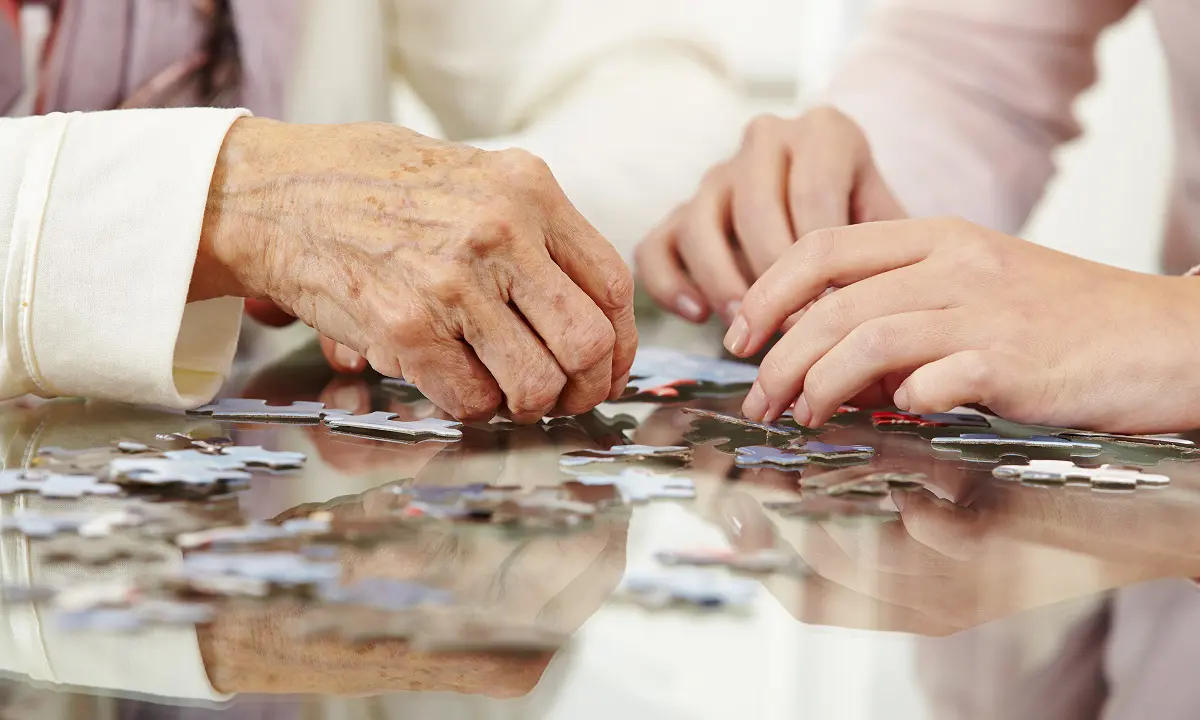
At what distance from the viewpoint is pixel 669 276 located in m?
1.42

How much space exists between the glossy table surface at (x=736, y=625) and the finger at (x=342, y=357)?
0.42 metres

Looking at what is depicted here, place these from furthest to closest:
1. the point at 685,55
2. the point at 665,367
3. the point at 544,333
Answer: the point at 685,55, the point at 665,367, the point at 544,333

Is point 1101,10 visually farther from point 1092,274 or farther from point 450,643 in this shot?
point 450,643

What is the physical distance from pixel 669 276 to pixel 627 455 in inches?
24.6

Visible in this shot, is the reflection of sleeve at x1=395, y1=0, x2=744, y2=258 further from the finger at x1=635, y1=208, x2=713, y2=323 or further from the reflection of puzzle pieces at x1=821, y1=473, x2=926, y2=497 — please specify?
the reflection of puzzle pieces at x1=821, y1=473, x2=926, y2=497

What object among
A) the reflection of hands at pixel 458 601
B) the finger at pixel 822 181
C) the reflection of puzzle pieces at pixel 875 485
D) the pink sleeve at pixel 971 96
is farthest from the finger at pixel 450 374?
the pink sleeve at pixel 971 96

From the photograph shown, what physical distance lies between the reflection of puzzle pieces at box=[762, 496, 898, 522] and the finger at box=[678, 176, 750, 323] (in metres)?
0.60

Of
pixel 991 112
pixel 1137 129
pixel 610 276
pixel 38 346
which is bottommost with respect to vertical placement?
pixel 38 346

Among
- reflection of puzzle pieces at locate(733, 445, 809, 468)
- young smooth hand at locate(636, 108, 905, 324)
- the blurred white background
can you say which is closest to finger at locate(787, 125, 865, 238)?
young smooth hand at locate(636, 108, 905, 324)

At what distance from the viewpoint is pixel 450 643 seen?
48 centimetres

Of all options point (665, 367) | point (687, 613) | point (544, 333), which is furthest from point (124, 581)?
point (665, 367)

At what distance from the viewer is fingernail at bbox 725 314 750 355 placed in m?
0.98

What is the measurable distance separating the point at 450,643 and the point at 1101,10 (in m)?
2.48

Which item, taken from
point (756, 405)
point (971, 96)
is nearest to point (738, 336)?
point (756, 405)
